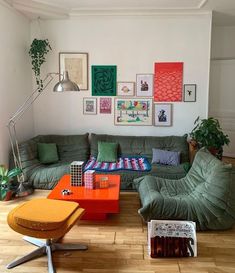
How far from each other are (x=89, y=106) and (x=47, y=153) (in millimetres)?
1160

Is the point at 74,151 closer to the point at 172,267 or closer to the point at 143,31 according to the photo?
the point at 143,31

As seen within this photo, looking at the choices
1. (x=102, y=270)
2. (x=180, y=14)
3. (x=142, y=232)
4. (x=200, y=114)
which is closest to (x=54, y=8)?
(x=180, y=14)

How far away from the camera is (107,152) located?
456cm

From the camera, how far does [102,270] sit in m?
2.36

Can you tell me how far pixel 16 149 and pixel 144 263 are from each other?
278 cm

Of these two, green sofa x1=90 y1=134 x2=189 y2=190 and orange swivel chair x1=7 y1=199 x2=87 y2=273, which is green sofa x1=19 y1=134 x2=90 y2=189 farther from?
orange swivel chair x1=7 y1=199 x2=87 y2=273

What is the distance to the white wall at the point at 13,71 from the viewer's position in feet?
13.7

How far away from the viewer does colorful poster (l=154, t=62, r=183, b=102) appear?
490 centimetres

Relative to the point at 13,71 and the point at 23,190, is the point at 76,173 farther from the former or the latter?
the point at 13,71

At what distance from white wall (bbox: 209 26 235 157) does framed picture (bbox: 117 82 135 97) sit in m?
2.03

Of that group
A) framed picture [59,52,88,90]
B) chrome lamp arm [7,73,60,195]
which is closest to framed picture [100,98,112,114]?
framed picture [59,52,88,90]

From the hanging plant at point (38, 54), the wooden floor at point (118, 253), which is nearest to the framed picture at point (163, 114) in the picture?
the hanging plant at point (38, 54)

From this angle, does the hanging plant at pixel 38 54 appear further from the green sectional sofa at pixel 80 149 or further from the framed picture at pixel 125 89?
the framed picture at pixel 125 89

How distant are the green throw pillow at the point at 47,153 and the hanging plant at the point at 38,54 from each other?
43.1 inches
